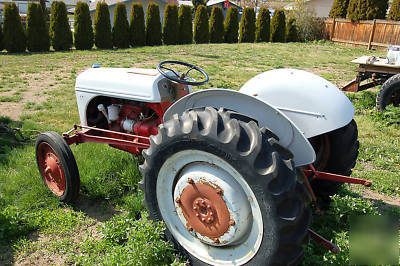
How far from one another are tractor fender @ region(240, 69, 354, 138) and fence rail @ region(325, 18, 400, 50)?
1807 cm

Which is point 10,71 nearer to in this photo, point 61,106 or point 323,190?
point 61,106

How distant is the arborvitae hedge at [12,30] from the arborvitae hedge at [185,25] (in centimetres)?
830

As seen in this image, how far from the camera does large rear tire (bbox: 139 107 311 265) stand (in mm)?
1819

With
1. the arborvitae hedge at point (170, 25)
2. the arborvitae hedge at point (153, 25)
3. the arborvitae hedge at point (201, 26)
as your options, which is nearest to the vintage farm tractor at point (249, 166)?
the arborvitae hedge at point (153, 25)

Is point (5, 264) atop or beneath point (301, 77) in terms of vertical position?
beneath

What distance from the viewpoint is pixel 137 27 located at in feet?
59.4

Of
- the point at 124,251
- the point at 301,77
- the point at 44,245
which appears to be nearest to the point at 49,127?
the point at 44,245

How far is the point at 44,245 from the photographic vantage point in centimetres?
274

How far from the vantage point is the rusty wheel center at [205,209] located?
2.08 meters

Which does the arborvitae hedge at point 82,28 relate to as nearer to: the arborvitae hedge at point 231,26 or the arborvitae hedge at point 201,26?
the arborvitae hedge at point 201,26

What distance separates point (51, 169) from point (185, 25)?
57.2 ft

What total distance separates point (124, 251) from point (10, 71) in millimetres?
10753

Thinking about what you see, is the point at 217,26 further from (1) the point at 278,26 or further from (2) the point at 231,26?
(1) the point at 278,26

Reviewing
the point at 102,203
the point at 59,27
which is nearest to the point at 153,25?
the point at 59,27
